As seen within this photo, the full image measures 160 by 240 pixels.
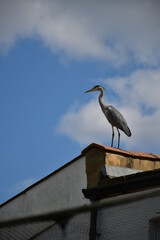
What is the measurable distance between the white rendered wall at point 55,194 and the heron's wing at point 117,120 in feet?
9.78

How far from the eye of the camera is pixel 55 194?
10883 mm

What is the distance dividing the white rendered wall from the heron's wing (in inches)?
117

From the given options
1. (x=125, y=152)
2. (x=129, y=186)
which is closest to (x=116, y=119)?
(x=125, y=152)

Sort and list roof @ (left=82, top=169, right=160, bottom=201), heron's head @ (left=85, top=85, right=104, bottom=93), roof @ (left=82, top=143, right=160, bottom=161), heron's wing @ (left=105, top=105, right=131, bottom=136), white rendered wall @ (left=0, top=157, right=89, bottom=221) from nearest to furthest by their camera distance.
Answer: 1. roof @ (left=82, top=169, right=160, bottom=201)
2. roof @ (left=82, top=143, right=160, bottom=161)
3. white rendered wall @ (left=0, top=157, right=89, bottom=221)
4. heron's wing @ (left=105, top=105, right=131, bottom=136)
5. heron's head @ (left=85, top=85, right=104, bottom=93)

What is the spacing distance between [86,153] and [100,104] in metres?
5.94

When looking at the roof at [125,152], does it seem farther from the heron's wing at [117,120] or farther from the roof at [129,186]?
the heron's wing at [117,120]

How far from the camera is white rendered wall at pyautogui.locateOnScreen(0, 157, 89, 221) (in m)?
9.84

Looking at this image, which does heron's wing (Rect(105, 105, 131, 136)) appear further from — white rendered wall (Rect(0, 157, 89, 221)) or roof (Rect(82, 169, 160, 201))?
roof (Rect(82, 169, 160, 201))

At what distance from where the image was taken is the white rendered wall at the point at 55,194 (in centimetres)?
984

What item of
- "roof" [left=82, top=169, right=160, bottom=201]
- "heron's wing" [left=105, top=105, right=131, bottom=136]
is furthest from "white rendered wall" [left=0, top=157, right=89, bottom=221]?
"roof" [left=82, top=169, right=160, bottom=201]

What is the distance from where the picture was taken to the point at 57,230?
3.83 metres

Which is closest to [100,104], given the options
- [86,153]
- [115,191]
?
[86,153]

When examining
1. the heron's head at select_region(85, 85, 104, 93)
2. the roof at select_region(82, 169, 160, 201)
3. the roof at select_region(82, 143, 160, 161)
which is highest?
the heron's head at select_region(85, 85, 104, 93)

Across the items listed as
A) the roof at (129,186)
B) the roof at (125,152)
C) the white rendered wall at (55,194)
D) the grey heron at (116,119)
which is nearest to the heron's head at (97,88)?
the grey heron at (116,119)
